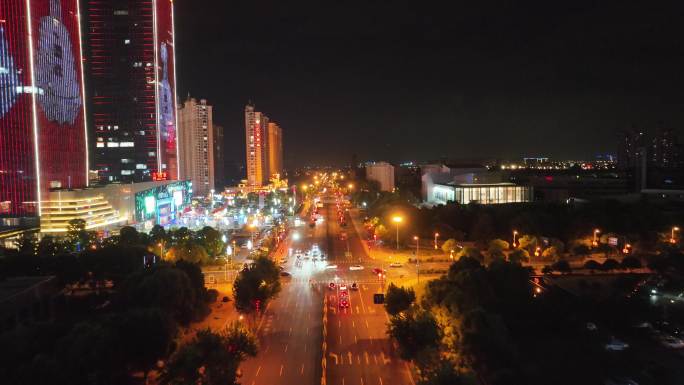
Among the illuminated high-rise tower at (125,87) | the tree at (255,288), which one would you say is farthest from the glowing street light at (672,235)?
the illuminated high-rise tower at (125,87)

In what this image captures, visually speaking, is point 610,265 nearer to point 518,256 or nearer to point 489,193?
point 518,256

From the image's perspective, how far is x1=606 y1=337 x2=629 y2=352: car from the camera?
46.6 ft

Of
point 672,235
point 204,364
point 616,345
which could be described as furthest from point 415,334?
point 672,235

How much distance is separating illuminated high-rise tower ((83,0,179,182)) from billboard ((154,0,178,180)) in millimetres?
194

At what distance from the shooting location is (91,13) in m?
50.0

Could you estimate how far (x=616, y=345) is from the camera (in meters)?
14.3

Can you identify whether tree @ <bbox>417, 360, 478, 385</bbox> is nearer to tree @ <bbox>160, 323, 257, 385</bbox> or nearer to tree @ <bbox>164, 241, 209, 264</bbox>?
tree @ <bbox>160, 323, 257, 385</bbox>

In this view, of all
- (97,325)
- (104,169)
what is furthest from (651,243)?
(104,169)

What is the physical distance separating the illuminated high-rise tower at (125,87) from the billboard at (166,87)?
194mm

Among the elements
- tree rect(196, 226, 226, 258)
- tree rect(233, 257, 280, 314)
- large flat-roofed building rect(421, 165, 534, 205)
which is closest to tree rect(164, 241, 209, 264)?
tree rect(196, 226, 226, 258)

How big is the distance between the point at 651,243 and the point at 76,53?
4280cm

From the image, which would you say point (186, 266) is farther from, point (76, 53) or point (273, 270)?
point (76, 53)

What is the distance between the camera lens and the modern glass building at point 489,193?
45969mm

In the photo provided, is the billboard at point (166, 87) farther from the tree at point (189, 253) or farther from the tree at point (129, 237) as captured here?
the tree at point (189, 253)
